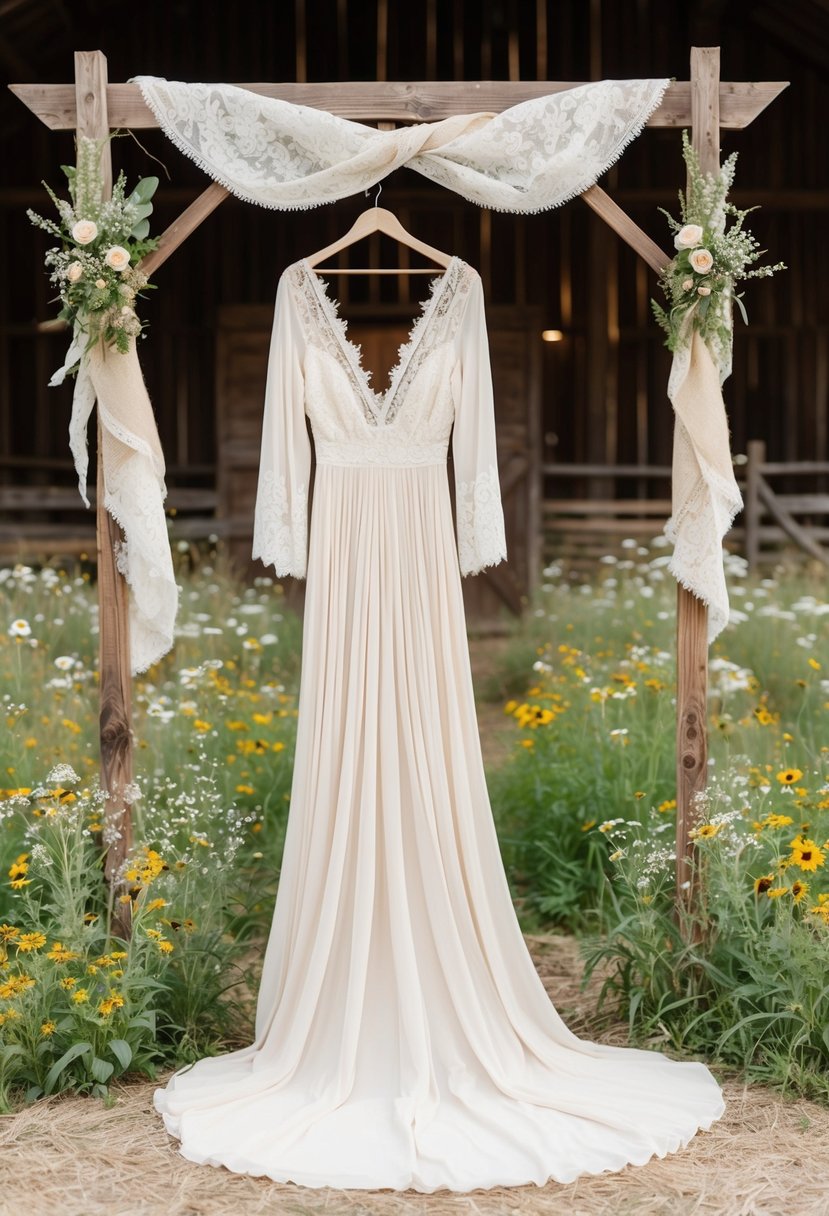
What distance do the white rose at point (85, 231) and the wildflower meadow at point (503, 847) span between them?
1460 mm

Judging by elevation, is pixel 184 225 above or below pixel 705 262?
above

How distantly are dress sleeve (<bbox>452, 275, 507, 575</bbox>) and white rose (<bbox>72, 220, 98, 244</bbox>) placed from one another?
1.02 meters

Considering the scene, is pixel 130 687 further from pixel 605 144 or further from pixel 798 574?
pixel 798 574

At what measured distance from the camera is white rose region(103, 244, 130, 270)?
3.61 m

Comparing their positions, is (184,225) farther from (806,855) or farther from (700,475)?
(806,855)

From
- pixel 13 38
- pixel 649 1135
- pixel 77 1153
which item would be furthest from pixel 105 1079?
pixel 13 38

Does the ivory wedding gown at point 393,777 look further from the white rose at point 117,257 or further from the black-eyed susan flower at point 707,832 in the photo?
the black-eyed susan flower at point 707,832

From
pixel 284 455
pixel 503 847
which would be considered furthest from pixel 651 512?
pixel 284 455

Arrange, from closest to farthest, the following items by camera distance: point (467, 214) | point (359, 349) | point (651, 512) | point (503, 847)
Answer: point (359, 349), point (503, 847), point (651, 512), point (467, 214)

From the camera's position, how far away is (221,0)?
1006 centimetres

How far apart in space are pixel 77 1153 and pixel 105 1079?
289mm

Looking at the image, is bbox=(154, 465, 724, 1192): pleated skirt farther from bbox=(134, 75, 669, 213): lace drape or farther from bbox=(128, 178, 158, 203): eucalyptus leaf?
bbox=(128, 178, 158, 203): eucalyptus leaf

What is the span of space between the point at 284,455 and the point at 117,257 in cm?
69

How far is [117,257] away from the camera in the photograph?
11.9 feet
